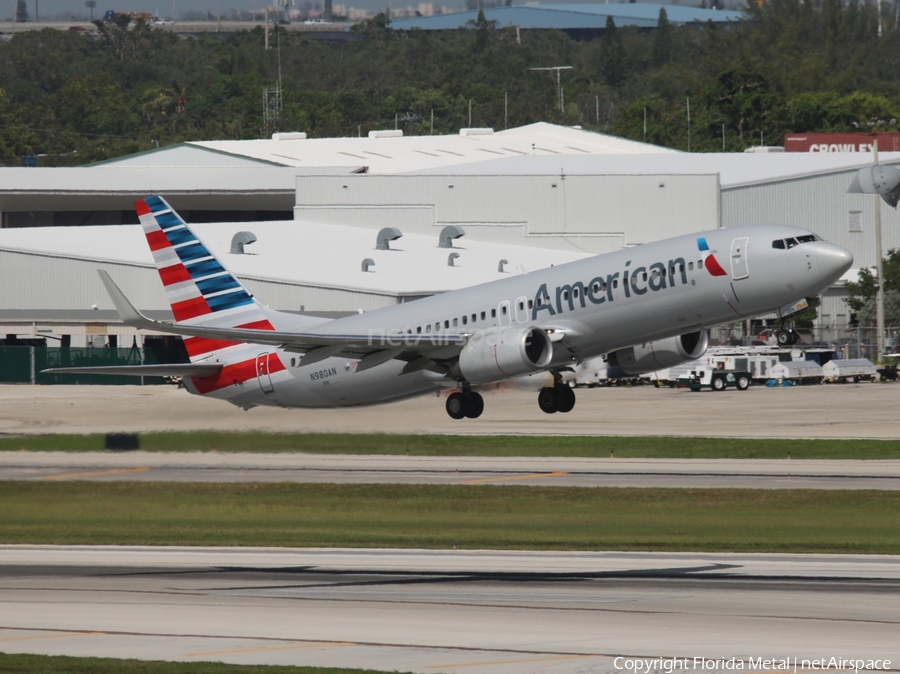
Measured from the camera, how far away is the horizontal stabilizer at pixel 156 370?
48594 mm

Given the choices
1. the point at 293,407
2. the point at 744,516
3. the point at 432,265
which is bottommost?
the point at 744,516

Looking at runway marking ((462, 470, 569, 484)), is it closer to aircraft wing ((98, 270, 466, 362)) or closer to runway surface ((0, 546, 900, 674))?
aircraft wing ((98, 270, 466, 362))

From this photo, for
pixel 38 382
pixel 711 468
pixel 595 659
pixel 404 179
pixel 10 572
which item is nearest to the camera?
pixel 595 659

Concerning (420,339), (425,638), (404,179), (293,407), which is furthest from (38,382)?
(425,638)

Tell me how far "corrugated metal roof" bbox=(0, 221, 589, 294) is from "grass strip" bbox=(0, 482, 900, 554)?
38639 millimetres

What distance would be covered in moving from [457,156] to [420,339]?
9978cm

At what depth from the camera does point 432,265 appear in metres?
104

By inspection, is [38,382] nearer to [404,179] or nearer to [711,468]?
[404,179]

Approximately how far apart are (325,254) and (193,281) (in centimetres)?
4859

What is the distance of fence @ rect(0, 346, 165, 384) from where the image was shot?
97.4m

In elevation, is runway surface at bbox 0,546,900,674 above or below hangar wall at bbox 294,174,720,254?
below

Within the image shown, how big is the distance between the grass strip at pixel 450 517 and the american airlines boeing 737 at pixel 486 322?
4.10 metres

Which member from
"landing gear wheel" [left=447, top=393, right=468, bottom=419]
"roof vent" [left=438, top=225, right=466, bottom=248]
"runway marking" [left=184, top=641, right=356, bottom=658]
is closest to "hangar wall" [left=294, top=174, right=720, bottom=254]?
"roof vent" [left=438, top=225, right=466, bottom=248]

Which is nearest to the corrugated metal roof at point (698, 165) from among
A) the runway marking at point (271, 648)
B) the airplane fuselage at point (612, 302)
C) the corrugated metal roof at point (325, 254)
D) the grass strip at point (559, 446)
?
the corrugated metal roof at point (325, 254)
